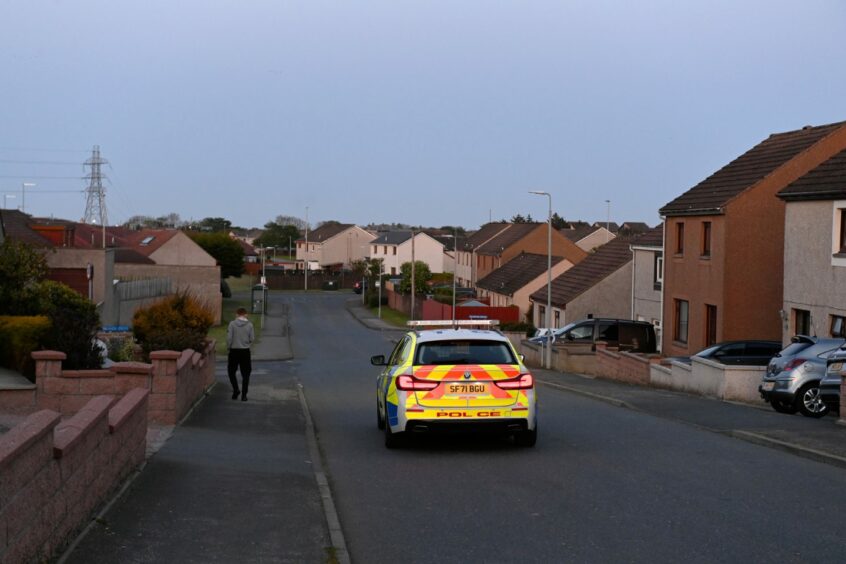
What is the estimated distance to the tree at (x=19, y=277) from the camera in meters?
24.0

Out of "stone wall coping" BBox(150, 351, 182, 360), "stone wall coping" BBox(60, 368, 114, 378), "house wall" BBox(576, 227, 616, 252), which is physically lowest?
"stone wall coping" BBox(60, 368, 114, 378)

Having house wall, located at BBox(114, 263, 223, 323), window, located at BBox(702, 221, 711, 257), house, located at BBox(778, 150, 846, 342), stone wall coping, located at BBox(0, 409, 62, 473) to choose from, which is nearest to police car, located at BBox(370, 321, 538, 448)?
stone wall coping, located at BBox(0, 409, 62, 473)

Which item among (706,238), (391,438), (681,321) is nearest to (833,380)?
(391,438)

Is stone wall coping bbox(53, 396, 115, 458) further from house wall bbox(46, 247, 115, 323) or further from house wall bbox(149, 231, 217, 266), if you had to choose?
house wall bbox(149, 231, 217, 266)

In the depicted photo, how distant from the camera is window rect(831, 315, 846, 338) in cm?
2465

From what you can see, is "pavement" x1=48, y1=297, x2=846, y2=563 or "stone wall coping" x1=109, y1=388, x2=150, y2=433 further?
"stone wall coping" x1=109, y1=388, x2=150, y2=433

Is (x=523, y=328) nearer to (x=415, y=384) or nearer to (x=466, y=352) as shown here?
(x=466, y=352)

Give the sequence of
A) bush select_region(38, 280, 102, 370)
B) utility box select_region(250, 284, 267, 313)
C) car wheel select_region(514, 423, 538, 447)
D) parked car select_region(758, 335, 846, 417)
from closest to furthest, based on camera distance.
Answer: car wheel select_region(514, 423, 538, 447)
bush select_region(38, 280, 102, 370)
parked car select_region(758, 335, 846, 417)
utility box select_region(250, 284, 267, 313)

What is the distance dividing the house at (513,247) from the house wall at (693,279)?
40476 mm

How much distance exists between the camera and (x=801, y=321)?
2722 cm

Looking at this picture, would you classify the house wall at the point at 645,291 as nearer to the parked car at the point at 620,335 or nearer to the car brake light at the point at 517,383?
the parked car at the point at 620,335

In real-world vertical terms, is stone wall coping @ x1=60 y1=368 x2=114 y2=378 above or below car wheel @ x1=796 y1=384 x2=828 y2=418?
above

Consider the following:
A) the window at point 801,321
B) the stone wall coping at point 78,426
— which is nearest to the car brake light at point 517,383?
the stone wall coping at point 78,426

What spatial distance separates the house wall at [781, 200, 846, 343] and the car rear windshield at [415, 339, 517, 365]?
14.2m
